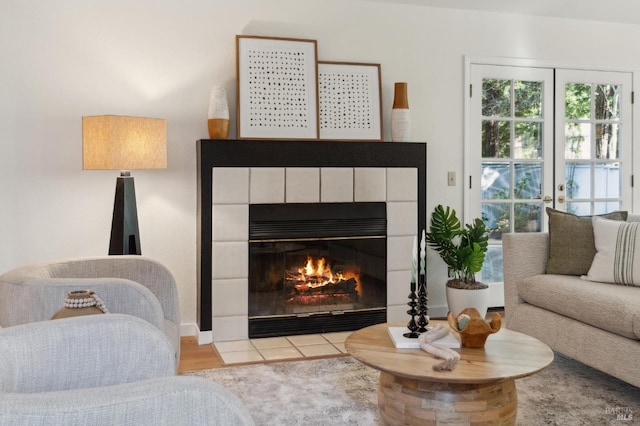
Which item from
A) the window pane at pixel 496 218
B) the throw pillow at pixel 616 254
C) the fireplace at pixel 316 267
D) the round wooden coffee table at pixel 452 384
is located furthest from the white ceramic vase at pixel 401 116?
the round wooden coffee table at pixel 452 384

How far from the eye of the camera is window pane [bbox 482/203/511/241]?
5246mm

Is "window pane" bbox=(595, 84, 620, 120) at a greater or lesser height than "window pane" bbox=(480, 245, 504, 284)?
greater

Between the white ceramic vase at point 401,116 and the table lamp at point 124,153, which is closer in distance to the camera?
the table lamp at point 124,153

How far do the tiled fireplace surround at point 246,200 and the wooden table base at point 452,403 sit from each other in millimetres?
2020

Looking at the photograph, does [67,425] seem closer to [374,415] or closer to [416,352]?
[416,352]

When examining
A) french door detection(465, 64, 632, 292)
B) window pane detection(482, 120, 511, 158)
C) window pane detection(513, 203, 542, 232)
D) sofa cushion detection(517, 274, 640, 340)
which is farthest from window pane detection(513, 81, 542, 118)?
sofa cushion detection(517, 274, 640, 340)

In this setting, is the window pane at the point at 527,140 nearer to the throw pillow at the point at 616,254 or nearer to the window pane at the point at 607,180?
the window pane at the point at 607,180

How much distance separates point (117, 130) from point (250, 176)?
0.96 metres

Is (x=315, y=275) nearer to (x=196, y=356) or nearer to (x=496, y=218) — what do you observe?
(x=196, y=356)

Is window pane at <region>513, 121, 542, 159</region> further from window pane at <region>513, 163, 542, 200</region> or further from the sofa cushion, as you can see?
the sofa cushion

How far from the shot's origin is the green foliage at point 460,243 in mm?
4672

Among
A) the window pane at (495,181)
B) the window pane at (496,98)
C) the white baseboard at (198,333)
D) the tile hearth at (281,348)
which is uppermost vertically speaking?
the window pane at (496,98)

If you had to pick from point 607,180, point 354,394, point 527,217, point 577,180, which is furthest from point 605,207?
point 354,394

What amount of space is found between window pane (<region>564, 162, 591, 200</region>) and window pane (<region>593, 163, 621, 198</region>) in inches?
3.0
